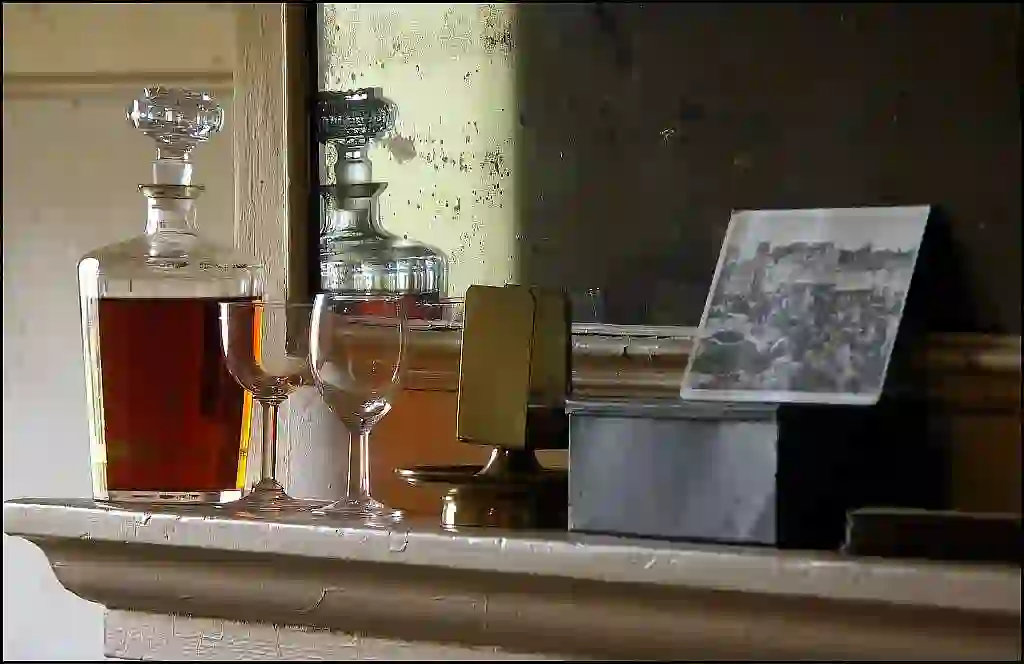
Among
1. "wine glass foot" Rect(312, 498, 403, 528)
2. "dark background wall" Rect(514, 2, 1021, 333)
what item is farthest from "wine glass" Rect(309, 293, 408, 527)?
"dark background wall" Rect(514, 2, 1021, 333)

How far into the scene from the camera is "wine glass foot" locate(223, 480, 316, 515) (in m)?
0.82

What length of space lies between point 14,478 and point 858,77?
1.07 meters

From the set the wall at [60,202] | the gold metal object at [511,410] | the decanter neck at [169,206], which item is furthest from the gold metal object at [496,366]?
the wall at [60,202]

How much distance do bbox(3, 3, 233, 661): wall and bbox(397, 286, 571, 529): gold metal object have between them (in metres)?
0.70

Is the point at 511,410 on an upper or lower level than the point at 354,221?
lower

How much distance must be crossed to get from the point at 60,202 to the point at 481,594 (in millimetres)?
880

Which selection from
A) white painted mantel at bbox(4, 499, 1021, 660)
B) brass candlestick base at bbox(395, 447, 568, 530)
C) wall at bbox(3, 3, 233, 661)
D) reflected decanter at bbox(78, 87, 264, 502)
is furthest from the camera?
wall at bbox(3, 3, 233, 661)

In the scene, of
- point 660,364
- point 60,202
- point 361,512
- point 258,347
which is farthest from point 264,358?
point 60,202

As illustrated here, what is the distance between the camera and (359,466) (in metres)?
0.83

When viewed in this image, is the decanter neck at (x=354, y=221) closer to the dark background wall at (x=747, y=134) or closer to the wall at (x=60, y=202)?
the dark background wall at (x=747, y=134)

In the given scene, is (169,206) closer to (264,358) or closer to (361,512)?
(264,358)

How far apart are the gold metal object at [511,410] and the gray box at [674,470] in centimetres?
4

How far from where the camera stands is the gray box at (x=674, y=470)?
0.65 metres

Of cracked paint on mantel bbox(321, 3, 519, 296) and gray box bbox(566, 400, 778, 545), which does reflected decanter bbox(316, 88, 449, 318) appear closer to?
cracked paint on mantel bbox(321, 3, 519, 296)
